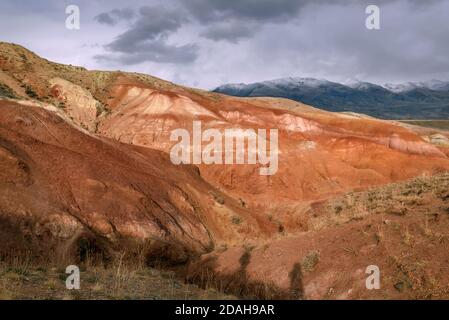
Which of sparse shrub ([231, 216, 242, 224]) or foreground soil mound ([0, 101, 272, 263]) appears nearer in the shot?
foreground soil mound ([0, 101, 272, 263])

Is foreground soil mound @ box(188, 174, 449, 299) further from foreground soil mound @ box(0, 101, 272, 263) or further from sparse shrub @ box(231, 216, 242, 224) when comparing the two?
sparse shrub @ box(231, 216, 242, 224)

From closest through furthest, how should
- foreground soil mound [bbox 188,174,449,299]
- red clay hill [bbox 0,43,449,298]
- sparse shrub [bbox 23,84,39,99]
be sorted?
foreground soil mound [bbox 188,174,449,299] → red clay hill [bbox 0,43,449,298] → sparse shrub [bbox 23,84,39,99]

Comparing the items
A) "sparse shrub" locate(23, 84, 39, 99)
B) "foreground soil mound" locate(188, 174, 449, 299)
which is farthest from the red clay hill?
"sparse shrub" locate(23, 84, 39, 99)

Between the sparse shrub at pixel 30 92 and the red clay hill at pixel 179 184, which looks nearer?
the red clay hill at pixel 179 184

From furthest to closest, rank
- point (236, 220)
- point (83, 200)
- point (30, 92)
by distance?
point (30, 92)
point (236, 220)
point (83, 200)

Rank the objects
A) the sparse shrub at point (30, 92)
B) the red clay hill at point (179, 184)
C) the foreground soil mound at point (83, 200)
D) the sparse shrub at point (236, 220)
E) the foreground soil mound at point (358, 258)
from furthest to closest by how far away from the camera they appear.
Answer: the sparse shrub at point (30, 92)
the sparse shrub at point (236, 220)
the foreground soil mound at point (83, 200)
the red clay hill at point (179, 184)
the foreground soil mound at point (358, 258)

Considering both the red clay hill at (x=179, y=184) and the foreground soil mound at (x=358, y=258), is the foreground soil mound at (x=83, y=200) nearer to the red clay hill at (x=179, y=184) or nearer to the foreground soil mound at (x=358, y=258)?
the red clay hill at (x=179, y=184)

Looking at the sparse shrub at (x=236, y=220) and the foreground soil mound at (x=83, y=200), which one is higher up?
the foreground soil mound at (x=83, y=200)

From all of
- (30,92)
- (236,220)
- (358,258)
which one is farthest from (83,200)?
(30,92)

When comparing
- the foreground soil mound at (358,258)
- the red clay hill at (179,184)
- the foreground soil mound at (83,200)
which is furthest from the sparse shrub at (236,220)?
the foreground soil mound at (358,258)

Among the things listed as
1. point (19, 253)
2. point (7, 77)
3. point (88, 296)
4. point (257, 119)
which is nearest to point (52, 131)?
point (19, 253)

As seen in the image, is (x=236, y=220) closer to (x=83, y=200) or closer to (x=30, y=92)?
(x=83, y=200)

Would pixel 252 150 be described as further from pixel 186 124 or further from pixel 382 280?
pixel 382 280
